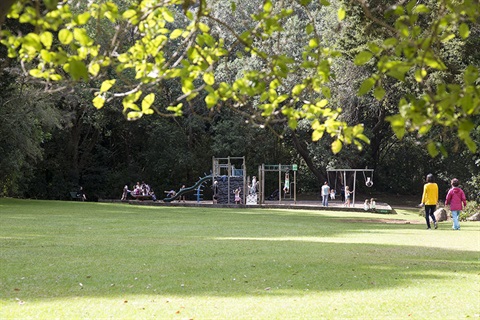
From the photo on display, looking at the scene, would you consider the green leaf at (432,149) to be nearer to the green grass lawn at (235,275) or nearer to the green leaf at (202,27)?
the green leaf at (202,27)

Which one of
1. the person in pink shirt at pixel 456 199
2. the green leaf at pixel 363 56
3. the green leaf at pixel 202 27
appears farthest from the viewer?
the person in pink shirt at pixel 456 199

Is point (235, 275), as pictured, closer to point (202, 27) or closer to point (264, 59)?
point (264, 59)

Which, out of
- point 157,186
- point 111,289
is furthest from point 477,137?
point 157,186

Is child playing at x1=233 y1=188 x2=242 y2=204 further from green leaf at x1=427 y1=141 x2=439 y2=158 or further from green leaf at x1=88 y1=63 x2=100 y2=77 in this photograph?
green leaf at x1=427 y1=141 x2=439 y2=158

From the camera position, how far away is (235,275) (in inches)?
437

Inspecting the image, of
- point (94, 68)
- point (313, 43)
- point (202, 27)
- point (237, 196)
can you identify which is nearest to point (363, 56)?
point (313, 43)

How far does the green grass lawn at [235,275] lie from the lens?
8344mm

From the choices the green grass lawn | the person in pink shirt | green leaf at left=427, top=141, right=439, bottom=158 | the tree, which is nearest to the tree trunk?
the person in pink shirt

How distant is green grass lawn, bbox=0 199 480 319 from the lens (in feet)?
27.4

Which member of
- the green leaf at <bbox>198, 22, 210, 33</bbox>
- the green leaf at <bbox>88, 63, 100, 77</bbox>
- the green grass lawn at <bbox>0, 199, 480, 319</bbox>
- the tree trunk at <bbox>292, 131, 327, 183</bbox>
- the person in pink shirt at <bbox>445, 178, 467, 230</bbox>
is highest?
the tree trunk at <bbox>292, 131, 327, 183</bbox>

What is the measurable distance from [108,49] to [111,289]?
5.23 m

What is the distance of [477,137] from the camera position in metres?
27.2

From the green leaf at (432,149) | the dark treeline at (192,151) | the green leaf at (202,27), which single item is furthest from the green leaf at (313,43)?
the dark treeline at (192,151)

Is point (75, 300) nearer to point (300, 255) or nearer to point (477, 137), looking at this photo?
point (300, 255)
